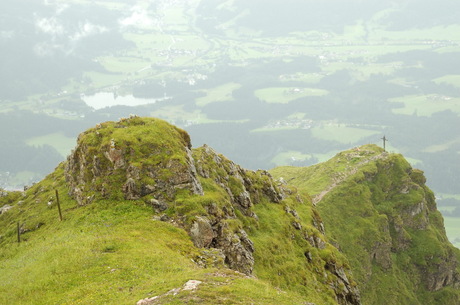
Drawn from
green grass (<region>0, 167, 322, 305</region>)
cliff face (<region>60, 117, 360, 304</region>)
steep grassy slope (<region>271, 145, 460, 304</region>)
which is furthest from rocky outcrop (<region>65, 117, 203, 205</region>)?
steep grassy slope (<region>271, 145, 460, 304</region>)

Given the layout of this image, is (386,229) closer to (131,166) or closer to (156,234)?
(131,166)

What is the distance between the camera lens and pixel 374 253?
377ft

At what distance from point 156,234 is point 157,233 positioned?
27cm

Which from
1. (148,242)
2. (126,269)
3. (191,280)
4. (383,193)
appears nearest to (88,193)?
(148,242)

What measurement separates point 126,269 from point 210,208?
17860 mm

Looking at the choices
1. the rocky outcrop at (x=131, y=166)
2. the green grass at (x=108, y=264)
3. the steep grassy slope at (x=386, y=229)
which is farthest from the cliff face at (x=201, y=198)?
the steep grassy slope at (x=386, y=229)

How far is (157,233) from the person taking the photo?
154 ft

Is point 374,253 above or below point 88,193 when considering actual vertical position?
below

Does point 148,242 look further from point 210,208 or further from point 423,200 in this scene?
point 423,200

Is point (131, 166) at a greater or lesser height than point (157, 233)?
greater

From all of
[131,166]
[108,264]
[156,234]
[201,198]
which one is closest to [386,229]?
[201,198]

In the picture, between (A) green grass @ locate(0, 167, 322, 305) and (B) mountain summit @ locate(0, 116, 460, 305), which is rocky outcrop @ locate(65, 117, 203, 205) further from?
(A) green grass @ locate(0, 167, 322, 305)

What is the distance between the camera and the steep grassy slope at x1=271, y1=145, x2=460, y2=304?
111m

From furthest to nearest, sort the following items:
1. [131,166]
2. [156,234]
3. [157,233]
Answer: [131,166] < [157,233] < [156,234]
